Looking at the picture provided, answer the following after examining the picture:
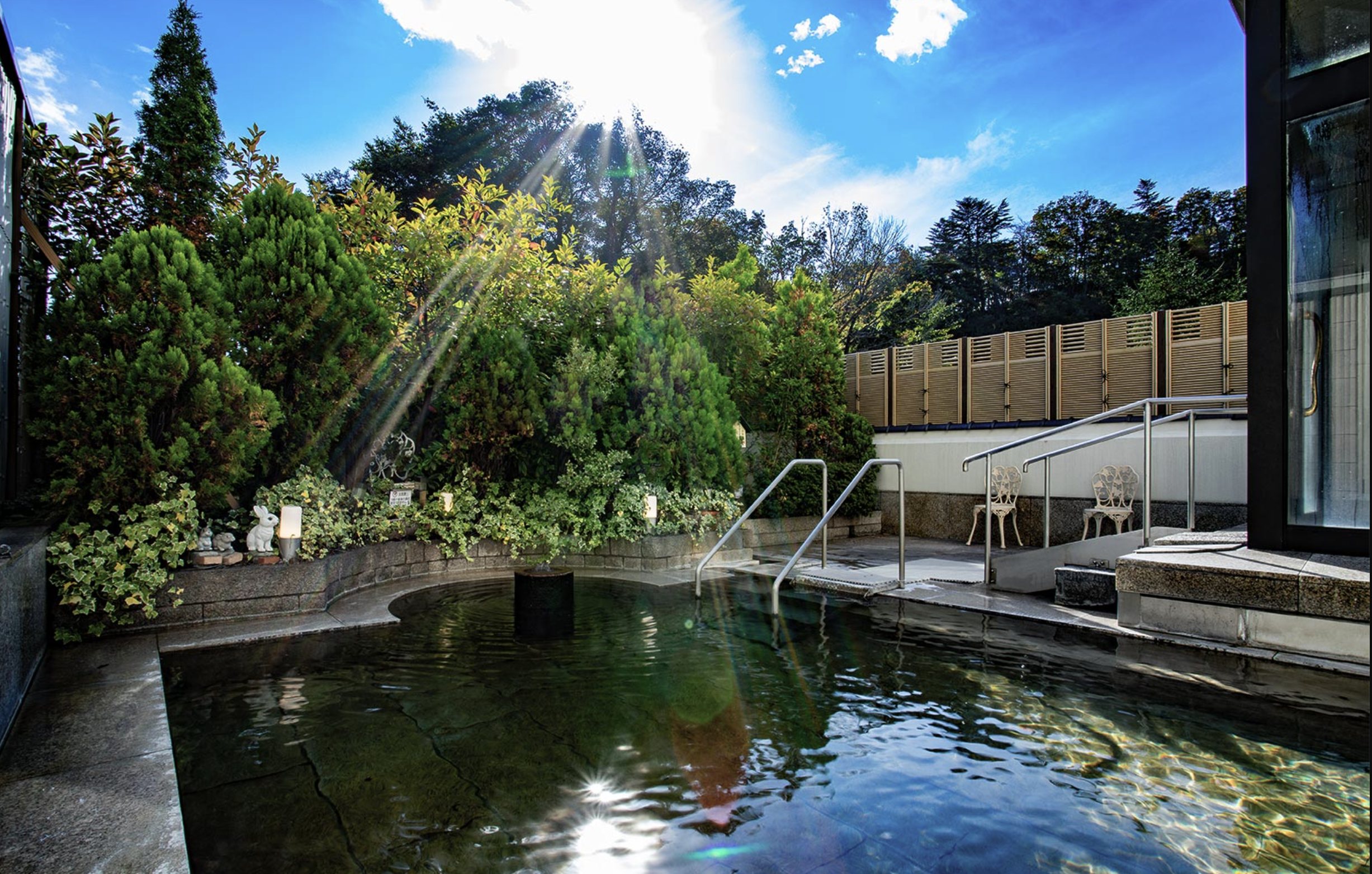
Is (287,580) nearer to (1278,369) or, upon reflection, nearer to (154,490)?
(154,490)

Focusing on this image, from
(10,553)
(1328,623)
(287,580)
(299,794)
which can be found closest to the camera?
(299,794)

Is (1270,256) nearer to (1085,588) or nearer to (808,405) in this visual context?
(1085,588)

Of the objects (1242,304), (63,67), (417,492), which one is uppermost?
(63,67)

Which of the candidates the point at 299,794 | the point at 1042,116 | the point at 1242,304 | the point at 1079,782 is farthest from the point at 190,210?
the point at 1042,116

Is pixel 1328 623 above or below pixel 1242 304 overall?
below

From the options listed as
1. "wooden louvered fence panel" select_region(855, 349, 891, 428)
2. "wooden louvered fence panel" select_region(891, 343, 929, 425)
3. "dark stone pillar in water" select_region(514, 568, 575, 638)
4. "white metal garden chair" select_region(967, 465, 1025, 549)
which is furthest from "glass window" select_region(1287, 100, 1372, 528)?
"wooden louvered fence panel" select_region(855, 349, 891, 428)

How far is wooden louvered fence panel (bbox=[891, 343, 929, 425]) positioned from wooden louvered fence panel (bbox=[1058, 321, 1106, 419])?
79.2 inches

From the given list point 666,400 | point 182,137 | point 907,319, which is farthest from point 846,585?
point 907,319

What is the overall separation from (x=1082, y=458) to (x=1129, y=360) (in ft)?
5.27

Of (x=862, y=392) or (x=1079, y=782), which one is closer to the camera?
(x=1079, y=782)

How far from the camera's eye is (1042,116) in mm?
29344

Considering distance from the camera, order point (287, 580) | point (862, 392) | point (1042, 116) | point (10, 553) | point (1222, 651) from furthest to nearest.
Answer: point (1042, 116) → point (862, 392) → point (287, 580) → point (1222, 651) → point (10, 553)

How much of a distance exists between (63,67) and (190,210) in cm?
153

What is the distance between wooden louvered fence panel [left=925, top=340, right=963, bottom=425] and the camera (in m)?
11.1
